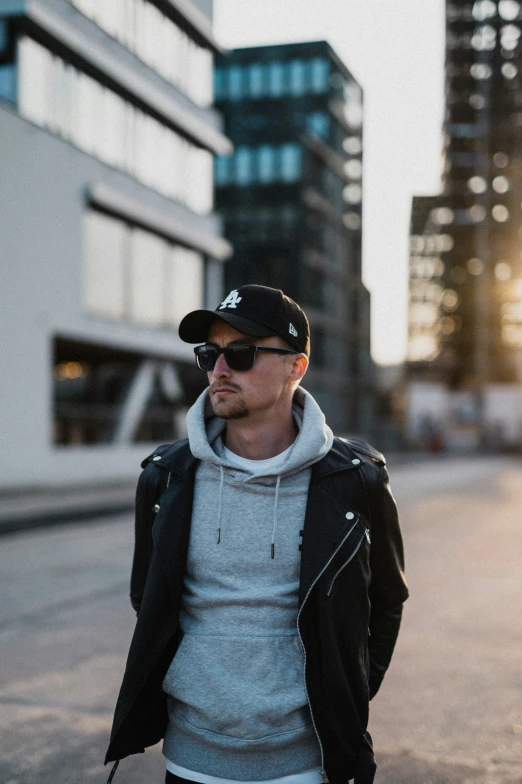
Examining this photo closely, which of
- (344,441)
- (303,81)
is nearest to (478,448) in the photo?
(303,81)

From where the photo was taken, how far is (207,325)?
2529 mm

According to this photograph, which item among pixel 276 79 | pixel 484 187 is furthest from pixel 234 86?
pixel 484 187

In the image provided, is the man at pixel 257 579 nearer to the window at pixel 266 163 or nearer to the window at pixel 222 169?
the window at pixel 266 163

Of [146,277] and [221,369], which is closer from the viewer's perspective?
[221,369]

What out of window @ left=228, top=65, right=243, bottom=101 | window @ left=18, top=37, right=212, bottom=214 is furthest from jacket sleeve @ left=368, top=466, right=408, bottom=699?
window @ left=228, top=65, right=243, bottom=101

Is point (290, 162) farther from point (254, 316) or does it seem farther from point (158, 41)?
point (254, 316)

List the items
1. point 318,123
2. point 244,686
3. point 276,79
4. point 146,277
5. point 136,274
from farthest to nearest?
point 318,123 < point 276,79 < point 146,277 < point 136,274 < point 244,686

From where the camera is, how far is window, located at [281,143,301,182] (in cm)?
6200

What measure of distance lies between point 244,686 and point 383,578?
567mm

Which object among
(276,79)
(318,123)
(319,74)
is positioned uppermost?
(319,74)

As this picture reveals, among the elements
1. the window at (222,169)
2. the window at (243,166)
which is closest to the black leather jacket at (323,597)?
the window at (243,166)

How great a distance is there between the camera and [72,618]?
7.18 metres

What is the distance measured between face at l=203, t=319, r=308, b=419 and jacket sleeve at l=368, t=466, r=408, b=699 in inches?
15.4

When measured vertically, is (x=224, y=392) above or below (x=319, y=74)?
below
